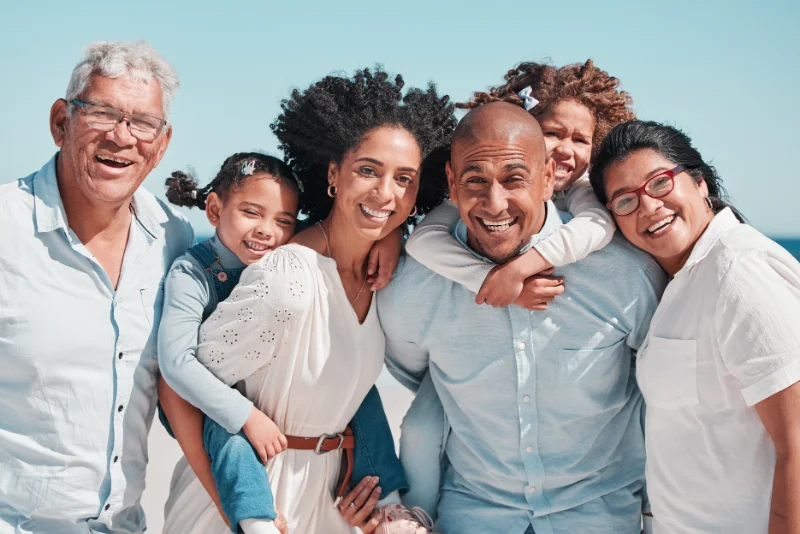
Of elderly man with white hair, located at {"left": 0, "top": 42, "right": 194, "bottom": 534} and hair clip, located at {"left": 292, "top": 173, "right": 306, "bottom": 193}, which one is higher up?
hair clip, located at {"left": 292, "top": 173, "right": 306, "bottom": 193}

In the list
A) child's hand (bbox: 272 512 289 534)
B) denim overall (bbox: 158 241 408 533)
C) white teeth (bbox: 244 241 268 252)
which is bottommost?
child's hand (bbox: 272 512 289 534)

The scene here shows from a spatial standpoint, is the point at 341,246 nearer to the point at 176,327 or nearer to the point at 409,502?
the point at 176,327

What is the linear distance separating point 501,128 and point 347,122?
0.74 m

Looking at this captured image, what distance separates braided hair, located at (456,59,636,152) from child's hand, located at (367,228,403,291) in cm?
97

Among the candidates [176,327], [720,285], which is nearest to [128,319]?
[176,327]

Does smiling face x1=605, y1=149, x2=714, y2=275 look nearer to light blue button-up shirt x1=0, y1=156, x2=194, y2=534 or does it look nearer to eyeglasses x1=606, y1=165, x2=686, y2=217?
eyeglasses x1=606, y1=165, x2=686, y2=217

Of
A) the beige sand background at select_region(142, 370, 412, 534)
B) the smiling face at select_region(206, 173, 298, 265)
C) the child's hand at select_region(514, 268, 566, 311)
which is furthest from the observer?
the beige sand background at select_region(142, 370, 412, 534)

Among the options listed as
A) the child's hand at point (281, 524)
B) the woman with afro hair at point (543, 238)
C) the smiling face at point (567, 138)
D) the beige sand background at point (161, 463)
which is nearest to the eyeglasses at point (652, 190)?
the woman with afro hair at point (543, 238)

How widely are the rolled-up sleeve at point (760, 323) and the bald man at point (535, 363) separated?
61 centimetres

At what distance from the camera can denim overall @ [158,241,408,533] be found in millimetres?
3102

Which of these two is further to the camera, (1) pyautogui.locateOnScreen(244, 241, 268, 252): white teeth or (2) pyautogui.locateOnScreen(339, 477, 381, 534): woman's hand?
(1) pyautogui.locateOnScreen(244, 241, 268, 252): white teeth

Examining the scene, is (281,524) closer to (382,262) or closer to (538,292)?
(382,262)

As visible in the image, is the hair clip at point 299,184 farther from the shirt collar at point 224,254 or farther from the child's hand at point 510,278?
the child's hand at point 510,278

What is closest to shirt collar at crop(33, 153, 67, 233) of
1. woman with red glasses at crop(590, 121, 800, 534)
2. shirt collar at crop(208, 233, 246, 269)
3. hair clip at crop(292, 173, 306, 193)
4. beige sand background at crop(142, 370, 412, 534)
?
shirt collar at crop(208, 233, 246, 269)
